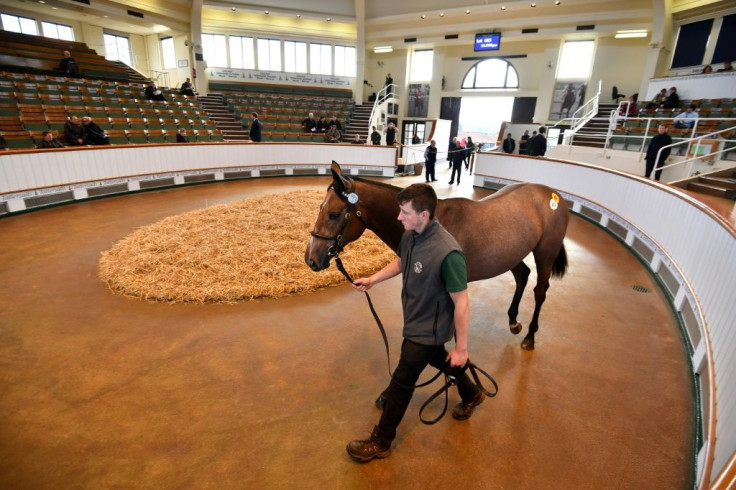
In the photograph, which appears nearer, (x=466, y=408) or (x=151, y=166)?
(x=466, y=408)

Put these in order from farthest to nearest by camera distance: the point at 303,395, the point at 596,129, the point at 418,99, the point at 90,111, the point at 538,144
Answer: the point at 418,99, the point at 596,129, the point at 538,144, the point at 90,111, the point at 303,395

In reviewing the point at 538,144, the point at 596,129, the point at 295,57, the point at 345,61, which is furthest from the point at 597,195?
the point at 295,57

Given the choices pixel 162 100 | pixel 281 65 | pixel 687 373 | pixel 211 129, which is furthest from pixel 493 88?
pixel 687 373

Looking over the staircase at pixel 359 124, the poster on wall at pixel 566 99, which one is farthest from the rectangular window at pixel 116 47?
the poster on wall at pixel 566 99

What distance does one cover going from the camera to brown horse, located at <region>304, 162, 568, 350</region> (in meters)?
2.62

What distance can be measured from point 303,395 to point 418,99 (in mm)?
25050

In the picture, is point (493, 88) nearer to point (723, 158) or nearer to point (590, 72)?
point (590, 72)

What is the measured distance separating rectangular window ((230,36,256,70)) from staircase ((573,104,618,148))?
20.2 meters

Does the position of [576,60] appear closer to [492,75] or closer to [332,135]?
[492,75]

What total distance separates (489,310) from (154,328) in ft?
12.8

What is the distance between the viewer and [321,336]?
3.74 metres

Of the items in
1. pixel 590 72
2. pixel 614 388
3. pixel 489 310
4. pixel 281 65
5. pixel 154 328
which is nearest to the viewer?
pixel 614 388

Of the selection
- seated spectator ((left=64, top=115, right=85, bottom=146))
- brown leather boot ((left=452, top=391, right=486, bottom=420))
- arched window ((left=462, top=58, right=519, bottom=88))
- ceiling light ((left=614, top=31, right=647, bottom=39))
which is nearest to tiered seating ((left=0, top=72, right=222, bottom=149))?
seated spectator ((left=64, top=115, right=85, bottom=146))

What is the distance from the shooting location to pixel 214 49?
22625 millimetres
